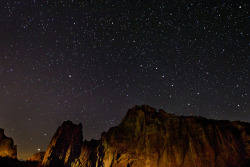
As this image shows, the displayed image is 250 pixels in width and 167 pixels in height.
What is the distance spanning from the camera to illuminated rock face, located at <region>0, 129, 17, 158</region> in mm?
71812

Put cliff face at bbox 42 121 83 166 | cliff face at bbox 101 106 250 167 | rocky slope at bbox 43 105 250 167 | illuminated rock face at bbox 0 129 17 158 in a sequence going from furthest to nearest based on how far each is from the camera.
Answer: illuminated rock face at bbox 0 129 17 158 → cliff face at bbox 42 121 83 166 → rocky slope at bbox 43 105 250 167 → cliff face at bbox 101 106 250 167

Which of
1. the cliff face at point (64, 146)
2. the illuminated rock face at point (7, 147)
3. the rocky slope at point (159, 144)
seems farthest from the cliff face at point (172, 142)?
the illuminated rock face at point (7, 147)

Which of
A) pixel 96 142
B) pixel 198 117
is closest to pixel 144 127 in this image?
pixel 198 117

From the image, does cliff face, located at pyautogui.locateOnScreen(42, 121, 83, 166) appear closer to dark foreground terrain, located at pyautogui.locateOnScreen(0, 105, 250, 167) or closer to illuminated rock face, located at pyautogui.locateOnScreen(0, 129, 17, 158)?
dark foreground terrain, located at pyautogui.locateOnScreen(0, 105, 250, 167)

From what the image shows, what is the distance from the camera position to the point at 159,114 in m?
54.7

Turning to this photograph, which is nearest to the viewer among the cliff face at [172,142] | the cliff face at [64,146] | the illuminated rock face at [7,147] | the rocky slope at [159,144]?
the cliff face at [172,142]

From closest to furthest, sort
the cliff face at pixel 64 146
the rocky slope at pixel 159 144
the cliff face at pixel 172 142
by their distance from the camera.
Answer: the cliff face at pixel 172 142, the rocky slope at pixel 159 144, the cliff face at pixel 64 146

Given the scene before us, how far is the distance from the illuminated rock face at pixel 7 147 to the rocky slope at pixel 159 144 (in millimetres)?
34260

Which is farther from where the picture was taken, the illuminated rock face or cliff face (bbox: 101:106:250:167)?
the illuminated rock face

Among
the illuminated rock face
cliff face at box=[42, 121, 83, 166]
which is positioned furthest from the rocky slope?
the illuminated rock face

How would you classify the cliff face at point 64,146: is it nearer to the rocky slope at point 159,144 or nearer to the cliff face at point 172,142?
the rocky slope at point 159,144

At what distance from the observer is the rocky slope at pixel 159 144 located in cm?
4241

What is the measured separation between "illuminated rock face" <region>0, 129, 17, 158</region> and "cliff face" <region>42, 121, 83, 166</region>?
33.8m

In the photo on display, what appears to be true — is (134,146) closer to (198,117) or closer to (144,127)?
(144,127)
